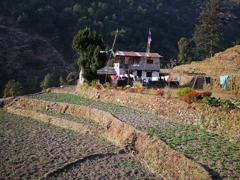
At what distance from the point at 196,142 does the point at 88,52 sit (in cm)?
2232

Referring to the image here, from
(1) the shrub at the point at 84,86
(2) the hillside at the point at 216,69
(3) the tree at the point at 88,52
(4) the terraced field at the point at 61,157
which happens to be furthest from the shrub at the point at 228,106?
(1) the shrub at the point at 84,86

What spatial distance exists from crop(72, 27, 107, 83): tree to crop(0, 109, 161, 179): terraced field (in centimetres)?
1383

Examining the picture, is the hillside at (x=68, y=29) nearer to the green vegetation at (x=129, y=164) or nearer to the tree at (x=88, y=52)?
the tree at (x=88, y=52)

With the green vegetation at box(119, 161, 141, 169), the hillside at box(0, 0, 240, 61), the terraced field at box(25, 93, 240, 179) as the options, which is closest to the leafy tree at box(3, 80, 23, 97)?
the terraced field at box(25, 93, 240, 179)

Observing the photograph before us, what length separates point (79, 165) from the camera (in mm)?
15672

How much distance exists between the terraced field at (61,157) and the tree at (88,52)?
13829mm

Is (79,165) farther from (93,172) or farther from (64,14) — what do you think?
(64,14)

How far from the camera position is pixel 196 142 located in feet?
57.3

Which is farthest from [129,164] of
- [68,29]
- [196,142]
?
[68,29]

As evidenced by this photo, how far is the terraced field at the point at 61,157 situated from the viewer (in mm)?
14477

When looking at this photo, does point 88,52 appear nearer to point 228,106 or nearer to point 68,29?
point 228,106

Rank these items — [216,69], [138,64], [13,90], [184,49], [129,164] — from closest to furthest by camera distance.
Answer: [129,164], [216,69], [138,64], [13,90], [184,49]

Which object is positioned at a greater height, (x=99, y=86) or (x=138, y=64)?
(x=138, y=64)

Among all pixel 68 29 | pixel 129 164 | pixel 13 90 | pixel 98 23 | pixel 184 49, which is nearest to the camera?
pixel 129 164
